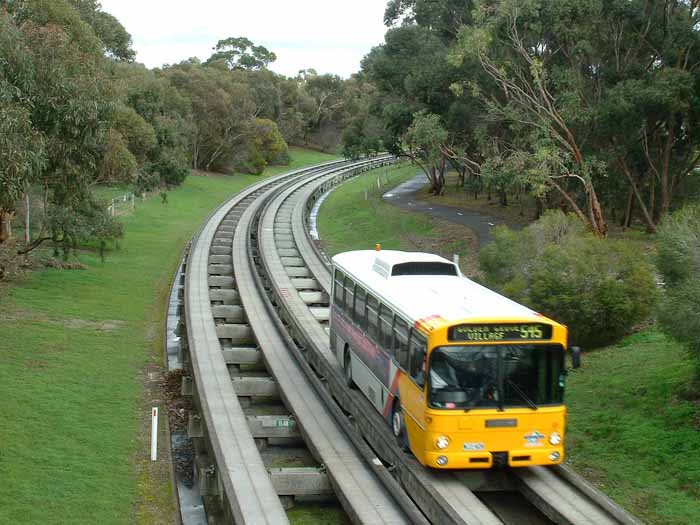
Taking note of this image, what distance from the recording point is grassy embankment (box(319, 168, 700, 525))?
40.6 feet

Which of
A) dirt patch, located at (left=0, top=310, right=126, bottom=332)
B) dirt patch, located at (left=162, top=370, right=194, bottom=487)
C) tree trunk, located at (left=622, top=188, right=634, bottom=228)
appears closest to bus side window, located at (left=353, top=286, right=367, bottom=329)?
dirt patch, located at (left=162, top=370, right=194, bottom=487)

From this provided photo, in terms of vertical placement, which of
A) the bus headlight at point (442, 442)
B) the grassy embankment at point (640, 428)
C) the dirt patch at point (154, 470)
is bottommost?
the dirt patch at point (154, 470)

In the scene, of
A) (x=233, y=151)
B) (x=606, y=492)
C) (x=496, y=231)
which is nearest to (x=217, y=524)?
(x=606, y=492)

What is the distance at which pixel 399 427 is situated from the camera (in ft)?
45.5

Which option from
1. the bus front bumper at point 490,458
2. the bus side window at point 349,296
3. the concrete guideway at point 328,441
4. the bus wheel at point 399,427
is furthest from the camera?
the bus side window at point 349,296

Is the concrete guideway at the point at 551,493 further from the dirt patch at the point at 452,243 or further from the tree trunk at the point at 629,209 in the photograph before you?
the tree trunk at the point at 629,209

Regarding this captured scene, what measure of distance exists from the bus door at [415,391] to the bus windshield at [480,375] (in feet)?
0.82

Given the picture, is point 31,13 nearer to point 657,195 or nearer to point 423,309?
point 423,309

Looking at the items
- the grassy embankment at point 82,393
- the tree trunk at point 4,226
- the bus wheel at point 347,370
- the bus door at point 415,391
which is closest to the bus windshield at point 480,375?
the bus door at point 415,391

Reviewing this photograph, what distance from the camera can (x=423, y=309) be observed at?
1320cm

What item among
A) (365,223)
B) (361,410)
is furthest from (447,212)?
(361,410)

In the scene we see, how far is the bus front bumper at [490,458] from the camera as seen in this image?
12172mm

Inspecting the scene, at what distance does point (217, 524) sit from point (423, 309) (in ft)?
14.9

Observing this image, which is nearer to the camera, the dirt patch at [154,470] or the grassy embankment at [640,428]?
the grassy embankment at [640,428]
